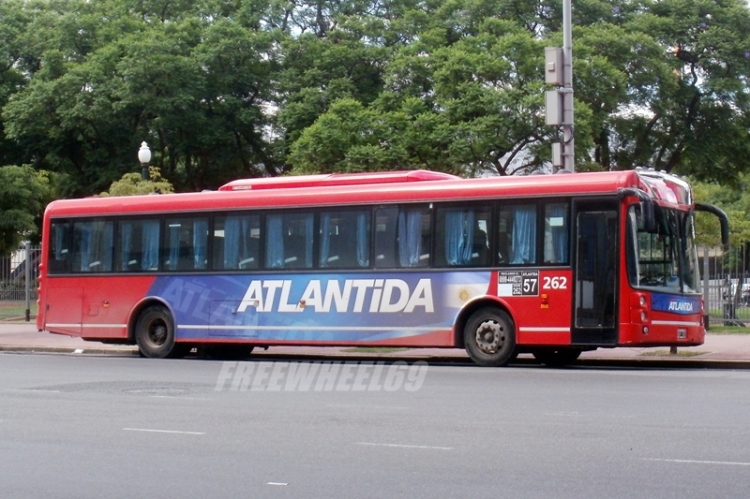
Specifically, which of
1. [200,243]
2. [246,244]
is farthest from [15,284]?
[246,244]

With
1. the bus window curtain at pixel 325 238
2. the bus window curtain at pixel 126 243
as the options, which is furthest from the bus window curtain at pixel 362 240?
Result: the bus window curtain at pixel 126 243

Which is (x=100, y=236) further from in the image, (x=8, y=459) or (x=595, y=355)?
(x=8, y=459)

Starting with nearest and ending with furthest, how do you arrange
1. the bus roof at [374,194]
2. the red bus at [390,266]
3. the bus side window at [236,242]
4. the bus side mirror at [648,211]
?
the bus side mirror at [648,211]
the red bus at [390,266]
the bus roof at [374,194]
the bus side window at [236,242]

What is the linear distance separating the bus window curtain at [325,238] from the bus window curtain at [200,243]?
2.47m

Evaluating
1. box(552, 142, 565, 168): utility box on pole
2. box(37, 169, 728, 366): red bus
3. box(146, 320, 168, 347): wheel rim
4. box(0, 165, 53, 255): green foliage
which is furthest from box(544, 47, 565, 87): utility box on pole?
box(0, 165, 53, 255): green foliage

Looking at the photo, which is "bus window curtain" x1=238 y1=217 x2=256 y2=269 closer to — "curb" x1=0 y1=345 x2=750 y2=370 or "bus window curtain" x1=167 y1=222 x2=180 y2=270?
"bus window curtain" x1=167 y1=222 x2=180 y2=270

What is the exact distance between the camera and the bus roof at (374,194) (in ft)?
59.9

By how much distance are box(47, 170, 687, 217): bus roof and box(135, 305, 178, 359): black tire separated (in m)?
1.96

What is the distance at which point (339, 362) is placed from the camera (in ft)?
68.6

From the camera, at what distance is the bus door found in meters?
17.9

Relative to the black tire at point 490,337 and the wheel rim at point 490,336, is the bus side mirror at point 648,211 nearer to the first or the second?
the black tire at point 490,337

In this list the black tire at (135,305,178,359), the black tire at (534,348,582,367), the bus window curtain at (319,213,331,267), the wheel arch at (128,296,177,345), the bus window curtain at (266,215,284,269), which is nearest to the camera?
the black tire at (534,348,582,367)

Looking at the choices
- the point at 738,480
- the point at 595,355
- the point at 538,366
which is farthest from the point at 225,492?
the point at 595,355

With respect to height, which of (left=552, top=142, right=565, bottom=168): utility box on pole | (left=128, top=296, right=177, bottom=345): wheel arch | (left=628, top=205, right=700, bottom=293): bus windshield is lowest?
Result: (left=128, top=296, right=177, bottom=345): wheel arch
